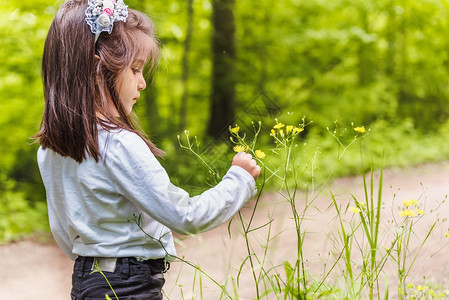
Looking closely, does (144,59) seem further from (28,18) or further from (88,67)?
(28,18)

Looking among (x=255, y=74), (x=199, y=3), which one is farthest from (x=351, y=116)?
(x=199, y=3)

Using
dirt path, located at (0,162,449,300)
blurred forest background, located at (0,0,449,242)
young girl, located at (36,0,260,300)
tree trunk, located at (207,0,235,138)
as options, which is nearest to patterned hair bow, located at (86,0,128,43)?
young girl, located at (36,0,260,300)

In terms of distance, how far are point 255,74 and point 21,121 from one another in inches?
88.5

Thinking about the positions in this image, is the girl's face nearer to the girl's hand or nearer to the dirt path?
the girl's hand

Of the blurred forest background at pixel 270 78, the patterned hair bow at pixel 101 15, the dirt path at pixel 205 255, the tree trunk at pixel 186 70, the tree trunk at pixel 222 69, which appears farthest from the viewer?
the tree trunk at pixel 222 69

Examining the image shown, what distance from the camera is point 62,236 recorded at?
134cm

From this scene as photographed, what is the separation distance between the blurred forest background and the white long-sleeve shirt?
97.0 inches

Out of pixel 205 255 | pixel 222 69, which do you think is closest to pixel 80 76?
pixel 205 255

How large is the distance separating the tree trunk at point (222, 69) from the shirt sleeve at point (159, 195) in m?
4.32

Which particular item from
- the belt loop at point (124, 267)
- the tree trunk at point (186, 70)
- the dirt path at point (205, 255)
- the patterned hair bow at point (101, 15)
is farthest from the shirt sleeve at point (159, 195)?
the tree trunk at point (186, 70)

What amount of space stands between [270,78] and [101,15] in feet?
16.0

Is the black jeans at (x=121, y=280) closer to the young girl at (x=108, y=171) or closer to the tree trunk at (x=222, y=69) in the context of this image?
the young girl at (x=108, y=171)

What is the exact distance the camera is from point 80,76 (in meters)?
1.25

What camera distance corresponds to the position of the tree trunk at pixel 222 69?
5520 millimetres
